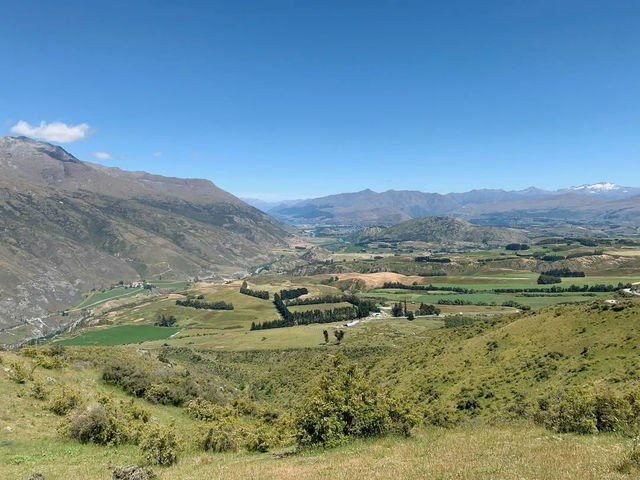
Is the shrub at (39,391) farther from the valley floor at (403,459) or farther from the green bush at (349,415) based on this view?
the green bush at (349,415)

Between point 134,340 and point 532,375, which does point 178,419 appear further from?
A: point 134,340

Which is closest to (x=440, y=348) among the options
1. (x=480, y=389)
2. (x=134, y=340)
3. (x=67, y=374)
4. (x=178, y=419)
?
(x=480, y=389)

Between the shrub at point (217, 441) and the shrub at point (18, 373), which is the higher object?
the shrub at point (18, 373)

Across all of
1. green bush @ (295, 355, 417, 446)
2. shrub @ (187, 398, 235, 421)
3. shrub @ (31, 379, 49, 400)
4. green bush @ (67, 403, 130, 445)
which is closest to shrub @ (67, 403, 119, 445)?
green bush @ (67, 403, 130, 445)

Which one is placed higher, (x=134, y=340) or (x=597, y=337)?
(x=597, y=337)

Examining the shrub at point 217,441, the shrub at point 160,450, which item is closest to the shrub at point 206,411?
the shrub at point 217,441

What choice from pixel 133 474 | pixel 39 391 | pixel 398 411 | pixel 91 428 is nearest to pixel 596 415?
pixel 398 411
